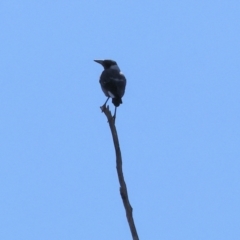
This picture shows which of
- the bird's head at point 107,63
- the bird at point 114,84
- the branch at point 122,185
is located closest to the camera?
the branch at point 122,185

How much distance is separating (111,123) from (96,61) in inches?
312

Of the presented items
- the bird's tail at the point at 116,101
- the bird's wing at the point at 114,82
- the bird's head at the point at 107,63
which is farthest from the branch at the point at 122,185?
the bird's head at the point at 107,63

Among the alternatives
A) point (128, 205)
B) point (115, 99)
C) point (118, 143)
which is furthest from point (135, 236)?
point (115, 99)

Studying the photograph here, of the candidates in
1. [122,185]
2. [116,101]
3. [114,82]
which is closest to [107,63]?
[114,82]

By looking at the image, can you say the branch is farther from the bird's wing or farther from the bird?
the bird's wing

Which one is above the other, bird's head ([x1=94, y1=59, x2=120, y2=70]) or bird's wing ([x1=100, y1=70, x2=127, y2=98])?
bird's head ([x1=94, y1=59, x2=120, y2=70])

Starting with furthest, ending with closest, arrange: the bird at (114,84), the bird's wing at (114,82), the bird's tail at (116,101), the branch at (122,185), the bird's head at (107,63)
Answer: the bird's head at (107,63)
the bird's wing at (114,82)
the bird at (114,84)
the bird's tail at (116,101)
the branch at (122,185)

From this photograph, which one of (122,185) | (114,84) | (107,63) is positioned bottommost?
(122,185)

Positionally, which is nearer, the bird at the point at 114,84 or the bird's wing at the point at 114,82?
the bird at the point at 114,84

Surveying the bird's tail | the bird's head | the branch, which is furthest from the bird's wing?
the branch

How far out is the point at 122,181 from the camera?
635 cm

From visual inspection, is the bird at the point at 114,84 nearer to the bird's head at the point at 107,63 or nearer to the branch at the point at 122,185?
the bird's head at the point at 107,63

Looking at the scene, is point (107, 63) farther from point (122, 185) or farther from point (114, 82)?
point (122, 185)

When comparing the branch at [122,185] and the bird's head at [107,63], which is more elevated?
the bird's head at [107,63]
